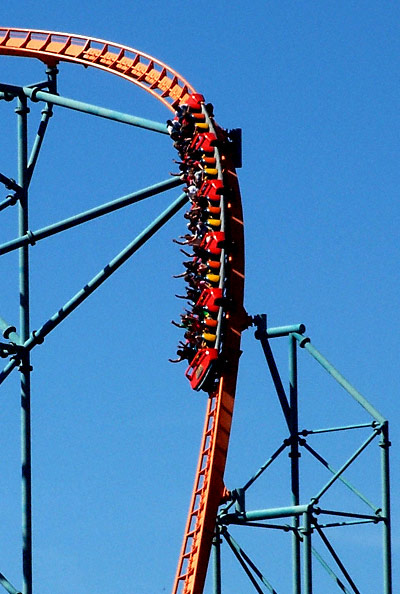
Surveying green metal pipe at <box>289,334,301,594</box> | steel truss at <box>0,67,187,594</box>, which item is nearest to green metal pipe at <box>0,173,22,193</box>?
steel truss at <box>0,67,187,594</box>

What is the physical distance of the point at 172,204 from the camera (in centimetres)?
3709

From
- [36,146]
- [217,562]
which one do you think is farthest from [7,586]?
[36,146]

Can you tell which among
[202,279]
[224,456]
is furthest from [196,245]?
[224,456]

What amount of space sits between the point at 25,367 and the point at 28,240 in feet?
5.52

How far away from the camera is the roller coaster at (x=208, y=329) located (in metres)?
35.2

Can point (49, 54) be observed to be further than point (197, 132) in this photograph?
Yes

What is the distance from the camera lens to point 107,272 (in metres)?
37.2

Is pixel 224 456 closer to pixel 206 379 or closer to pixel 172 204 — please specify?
pixel 206 379

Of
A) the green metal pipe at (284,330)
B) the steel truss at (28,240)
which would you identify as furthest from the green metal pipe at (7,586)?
the green metal pipe at (284,330)

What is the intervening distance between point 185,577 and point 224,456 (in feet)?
5.17

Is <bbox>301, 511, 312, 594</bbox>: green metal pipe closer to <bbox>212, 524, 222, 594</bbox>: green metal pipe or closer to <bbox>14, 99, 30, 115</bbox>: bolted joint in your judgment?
<bbox>212, 524, 222, 594</bbox>: green metal pipe

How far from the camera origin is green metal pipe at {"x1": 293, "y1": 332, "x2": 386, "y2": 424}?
35.2m

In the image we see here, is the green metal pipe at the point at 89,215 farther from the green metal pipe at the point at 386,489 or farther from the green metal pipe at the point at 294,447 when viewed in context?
the green metal pipe at the point at 386,489

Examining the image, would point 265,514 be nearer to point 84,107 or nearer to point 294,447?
point 294,447
